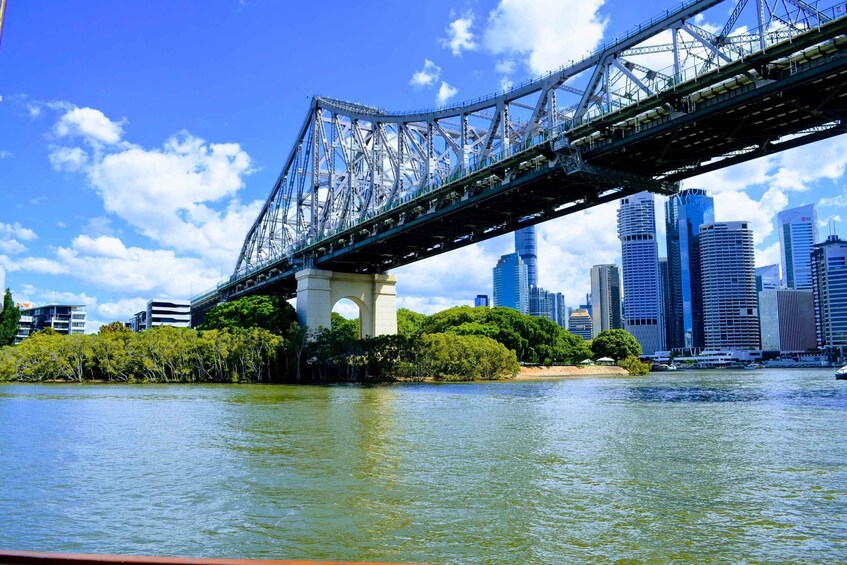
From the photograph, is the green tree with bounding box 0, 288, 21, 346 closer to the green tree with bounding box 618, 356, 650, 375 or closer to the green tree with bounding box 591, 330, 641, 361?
the green tree with bounding box 618, 356, 650, 375

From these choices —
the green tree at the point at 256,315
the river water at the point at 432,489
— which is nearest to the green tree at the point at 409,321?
the green tree at the point at 256,315

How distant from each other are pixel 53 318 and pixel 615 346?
12413 cm

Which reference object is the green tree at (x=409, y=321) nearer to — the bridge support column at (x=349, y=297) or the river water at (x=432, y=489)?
the bridge support column at (x=349, y=297)

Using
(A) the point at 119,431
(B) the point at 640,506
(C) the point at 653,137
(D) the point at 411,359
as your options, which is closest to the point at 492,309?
(D) the point at 411,359

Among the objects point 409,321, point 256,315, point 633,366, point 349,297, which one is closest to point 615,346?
point 633,366

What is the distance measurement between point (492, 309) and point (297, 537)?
90176 mm

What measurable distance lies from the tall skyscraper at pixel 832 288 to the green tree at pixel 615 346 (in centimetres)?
7381

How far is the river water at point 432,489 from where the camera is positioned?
29.0ft

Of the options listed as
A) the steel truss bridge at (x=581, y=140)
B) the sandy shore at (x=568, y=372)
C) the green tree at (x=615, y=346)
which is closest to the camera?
the steel truss bridge at (x=581, y=140)

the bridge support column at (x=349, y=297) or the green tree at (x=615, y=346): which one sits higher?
the bridge support column at (x=349, y=297)

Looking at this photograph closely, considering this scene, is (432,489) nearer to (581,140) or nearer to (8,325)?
(581,140)

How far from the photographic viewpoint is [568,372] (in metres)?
88.2

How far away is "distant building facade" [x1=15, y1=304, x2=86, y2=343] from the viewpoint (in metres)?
161

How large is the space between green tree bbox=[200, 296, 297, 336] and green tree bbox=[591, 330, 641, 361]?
203 feet
